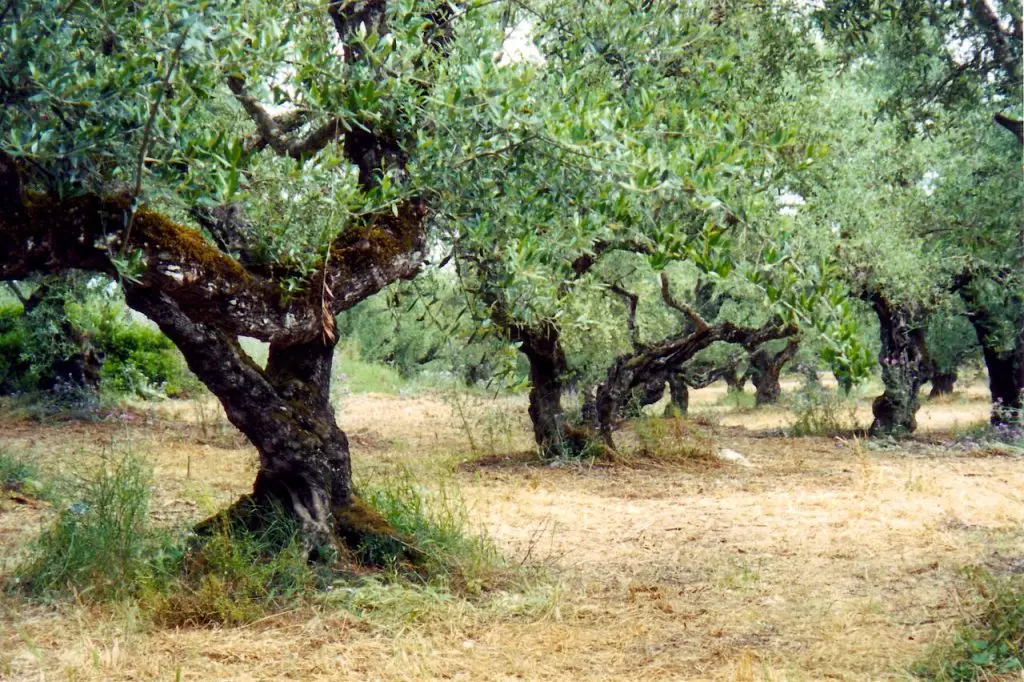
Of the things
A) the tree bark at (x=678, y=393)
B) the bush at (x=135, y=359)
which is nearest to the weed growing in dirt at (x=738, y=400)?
the tree bark at (x=678, y=393)

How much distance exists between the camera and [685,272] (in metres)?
19.5

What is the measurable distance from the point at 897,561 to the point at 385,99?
5075 millimetres

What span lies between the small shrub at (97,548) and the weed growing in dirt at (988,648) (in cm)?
444

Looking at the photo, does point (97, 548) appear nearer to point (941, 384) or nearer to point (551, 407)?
point (551, 407)

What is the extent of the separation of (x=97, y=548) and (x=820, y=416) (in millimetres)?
15023

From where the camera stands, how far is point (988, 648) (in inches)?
194

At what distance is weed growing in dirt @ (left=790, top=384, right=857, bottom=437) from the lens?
17.4m

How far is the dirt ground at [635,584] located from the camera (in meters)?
5.25

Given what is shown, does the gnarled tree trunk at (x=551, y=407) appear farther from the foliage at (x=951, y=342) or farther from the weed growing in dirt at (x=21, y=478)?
the foliage at (x=951, y=342)

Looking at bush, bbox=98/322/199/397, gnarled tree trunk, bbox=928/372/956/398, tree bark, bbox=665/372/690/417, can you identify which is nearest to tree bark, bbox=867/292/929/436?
tree bark, bbox=665/372/690/417

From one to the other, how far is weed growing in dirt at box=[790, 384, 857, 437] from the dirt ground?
365 cm

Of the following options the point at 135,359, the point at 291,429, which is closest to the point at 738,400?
the point at 135,359

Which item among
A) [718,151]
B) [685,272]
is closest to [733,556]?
[718,151]

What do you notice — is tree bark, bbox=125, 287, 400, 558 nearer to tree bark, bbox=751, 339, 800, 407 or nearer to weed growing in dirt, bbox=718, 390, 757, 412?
tree bark, bbox=751, 339, 800, 407
